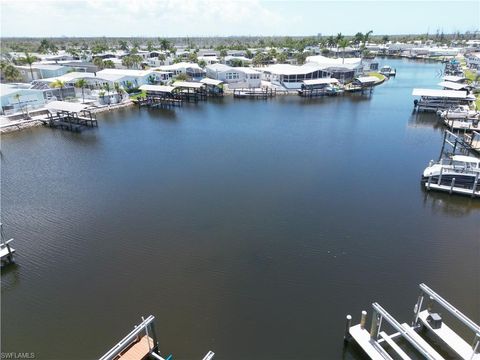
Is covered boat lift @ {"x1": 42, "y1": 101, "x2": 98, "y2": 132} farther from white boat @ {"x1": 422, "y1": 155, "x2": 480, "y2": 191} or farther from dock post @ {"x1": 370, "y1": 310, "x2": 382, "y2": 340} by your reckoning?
dock post @ {"x1": 370, "y1": 310, "x2": 382, "y2": 340}

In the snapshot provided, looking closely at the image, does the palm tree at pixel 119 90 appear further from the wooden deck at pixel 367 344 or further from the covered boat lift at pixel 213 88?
the wooden deck at pixel 367 344

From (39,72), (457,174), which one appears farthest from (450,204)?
(39,72)

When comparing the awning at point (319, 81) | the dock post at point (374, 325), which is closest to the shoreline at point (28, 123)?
the awning at point (319, 81)

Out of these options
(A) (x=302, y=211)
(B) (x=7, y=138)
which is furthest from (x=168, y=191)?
(B) (x=7, y=138)

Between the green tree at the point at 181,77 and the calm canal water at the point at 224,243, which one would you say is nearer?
the calm canal water at the point at 224,243

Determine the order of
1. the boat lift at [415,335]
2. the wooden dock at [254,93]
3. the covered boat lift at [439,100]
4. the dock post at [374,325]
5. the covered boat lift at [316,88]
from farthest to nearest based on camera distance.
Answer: the covered boat lift at [316,88] → the wooden dock at [254,93] → the covered boat lift at [439,100] → the dock post at [374,325] → the boat lift at [415,335]

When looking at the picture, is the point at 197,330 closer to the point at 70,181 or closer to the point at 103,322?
the point at 103,322

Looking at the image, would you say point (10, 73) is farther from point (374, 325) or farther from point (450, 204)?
point (374, 325)
